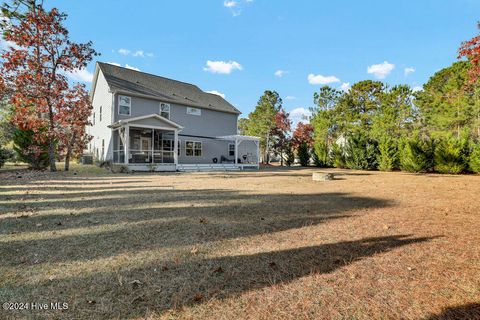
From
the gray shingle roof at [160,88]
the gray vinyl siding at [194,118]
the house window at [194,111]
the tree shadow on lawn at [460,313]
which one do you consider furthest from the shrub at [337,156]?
the tree shadow on lawn at [460,313]

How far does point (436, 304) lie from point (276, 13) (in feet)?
56.0

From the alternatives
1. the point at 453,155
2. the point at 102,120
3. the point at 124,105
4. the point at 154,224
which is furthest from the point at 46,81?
the point at 453,155

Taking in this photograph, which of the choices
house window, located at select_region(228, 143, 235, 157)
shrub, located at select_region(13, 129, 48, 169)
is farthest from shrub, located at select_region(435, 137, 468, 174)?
shrub, located at select_region(13, 129, 48, 169)

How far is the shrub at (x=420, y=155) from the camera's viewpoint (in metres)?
16.6

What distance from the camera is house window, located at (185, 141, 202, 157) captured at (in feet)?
74.1

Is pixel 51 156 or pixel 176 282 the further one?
pixel 51 156

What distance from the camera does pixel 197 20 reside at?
19031 millimetres

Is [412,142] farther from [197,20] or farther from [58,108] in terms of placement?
[58,108]

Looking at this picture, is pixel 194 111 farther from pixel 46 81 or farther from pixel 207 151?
pixel 46 81

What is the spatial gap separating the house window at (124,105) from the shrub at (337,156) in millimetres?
18395

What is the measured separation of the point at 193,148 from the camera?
75.3 feet

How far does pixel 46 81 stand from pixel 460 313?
18927mm

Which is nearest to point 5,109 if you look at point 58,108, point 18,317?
point 58,108

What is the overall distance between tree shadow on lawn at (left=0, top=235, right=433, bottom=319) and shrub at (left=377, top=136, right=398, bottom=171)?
59.8 ft
